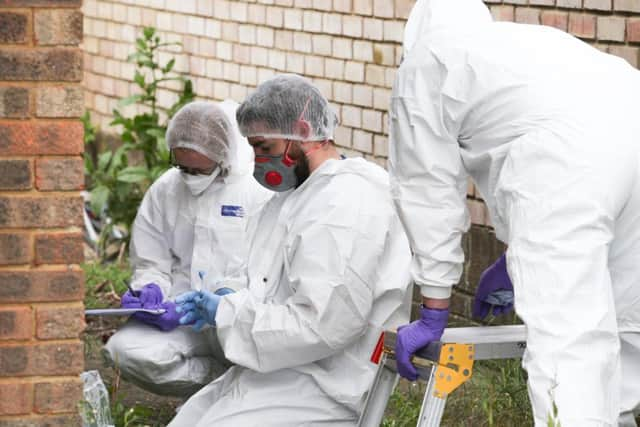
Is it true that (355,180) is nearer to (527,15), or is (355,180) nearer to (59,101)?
(59,101)

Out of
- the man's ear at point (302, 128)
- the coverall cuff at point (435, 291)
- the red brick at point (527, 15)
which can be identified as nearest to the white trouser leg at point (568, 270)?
the coverall cuff at point (435, 291)

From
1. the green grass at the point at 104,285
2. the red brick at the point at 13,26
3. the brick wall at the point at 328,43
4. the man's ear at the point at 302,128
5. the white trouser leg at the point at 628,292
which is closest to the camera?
the white trouser leg at the point at 628,292

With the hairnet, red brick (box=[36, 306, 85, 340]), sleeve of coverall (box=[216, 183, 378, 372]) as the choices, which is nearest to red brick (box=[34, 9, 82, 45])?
red brick (box=[36, 306, 85, 340])

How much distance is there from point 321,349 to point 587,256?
1.23 m

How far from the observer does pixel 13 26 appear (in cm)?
409

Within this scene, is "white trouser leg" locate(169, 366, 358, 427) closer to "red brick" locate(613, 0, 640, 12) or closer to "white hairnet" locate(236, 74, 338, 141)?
"white hairnet" locate(236, 74, 338, 141)

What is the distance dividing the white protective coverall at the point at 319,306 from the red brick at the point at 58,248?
73cm

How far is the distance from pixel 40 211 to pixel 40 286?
225 millimetres

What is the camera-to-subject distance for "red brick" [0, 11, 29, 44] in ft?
13.4

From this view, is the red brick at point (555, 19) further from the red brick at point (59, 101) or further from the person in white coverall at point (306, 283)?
the red brick at point (59, 101)

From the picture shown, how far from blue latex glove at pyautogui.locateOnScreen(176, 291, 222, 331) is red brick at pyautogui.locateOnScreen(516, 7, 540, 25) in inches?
85.8

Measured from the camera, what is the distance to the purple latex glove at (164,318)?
5.61 m

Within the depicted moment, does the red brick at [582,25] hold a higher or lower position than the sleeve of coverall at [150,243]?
higher

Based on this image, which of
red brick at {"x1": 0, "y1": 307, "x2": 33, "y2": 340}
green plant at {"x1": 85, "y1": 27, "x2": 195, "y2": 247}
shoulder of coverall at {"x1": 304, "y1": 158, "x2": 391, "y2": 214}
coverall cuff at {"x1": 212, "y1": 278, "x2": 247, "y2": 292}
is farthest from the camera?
green plant at {"x1": 85, "y1": 27, "x2": 195, "y2": 247}
